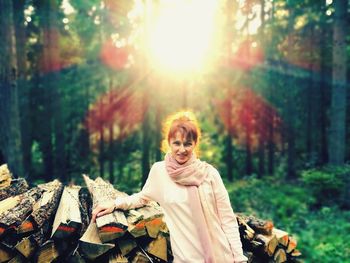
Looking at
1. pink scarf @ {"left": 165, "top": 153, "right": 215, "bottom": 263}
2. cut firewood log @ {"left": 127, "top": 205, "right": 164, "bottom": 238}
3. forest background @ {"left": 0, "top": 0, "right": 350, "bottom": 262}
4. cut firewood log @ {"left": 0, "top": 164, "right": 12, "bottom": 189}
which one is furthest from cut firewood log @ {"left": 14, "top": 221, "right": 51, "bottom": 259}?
forest background @ {"left": 0, "top": 0, "right": 350, "bottom": 262}

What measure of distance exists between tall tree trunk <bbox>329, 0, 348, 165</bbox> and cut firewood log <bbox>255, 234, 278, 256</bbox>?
9.58m

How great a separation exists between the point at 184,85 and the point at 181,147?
15990 millimetres

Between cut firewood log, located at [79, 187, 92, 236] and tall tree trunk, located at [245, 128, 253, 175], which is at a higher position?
cut firewood log, located at [79, 187, 92, 236]

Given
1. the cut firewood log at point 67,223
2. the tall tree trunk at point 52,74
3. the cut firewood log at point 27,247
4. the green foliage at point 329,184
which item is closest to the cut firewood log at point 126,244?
the cut firewood log at point 67,223

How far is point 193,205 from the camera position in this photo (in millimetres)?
3145

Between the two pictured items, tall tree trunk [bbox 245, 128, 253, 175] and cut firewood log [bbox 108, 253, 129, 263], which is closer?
cut firewood log [bbox 108, 253, 129, 263]

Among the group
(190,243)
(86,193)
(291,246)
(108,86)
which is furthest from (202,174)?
(108,86)

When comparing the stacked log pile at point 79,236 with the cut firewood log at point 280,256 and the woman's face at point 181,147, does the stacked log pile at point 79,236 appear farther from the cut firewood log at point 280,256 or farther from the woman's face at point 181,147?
the cut firewood log at point 280,256

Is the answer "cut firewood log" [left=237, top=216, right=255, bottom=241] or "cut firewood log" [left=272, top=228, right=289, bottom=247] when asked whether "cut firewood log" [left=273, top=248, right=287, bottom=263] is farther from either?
"cut firewood log" [left=237, top=216, right=255, bottom=241]

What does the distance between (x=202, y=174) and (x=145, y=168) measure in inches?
484

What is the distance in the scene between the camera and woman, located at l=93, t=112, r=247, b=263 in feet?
10.3

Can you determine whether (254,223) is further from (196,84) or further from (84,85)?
(84,85)

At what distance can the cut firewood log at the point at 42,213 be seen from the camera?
3.81 metres

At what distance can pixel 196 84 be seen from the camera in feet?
70.4
